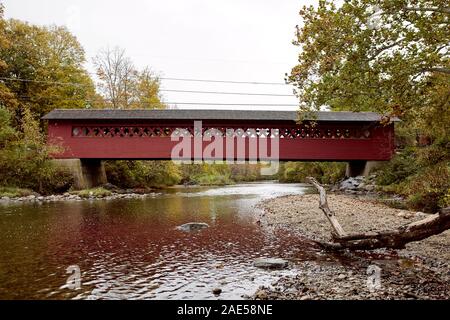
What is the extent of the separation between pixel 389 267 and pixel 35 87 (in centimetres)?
2983

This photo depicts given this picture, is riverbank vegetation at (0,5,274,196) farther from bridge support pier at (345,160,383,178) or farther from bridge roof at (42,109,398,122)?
bridge support pier at (345,160,383,178)

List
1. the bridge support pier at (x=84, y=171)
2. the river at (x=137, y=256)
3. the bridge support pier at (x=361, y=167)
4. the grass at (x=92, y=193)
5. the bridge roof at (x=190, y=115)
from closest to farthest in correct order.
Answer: the river at (x=137, y=256) → the grass at (x=92, y=193) → the bridge roof at (x=190, y=115) → the bridge support pier at (x=84, y=171) → the bridge support pier at (x=361, y=167)

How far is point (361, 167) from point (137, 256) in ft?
73.2

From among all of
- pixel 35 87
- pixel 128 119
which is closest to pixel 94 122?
pixel 128 119

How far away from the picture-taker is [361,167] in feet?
84.4

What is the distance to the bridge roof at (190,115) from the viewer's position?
72.9 feet

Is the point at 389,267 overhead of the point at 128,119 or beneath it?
beneath

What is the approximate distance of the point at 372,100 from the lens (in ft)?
28.5

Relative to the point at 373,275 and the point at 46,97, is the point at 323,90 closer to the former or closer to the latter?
the point at 373,275

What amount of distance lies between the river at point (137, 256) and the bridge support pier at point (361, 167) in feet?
51.4

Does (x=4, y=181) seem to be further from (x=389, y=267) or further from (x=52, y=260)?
(x=389, y=267)
